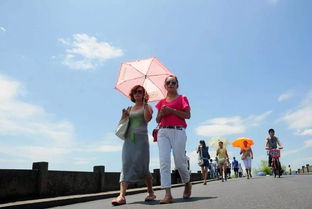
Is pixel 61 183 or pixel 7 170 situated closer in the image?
pixel 7 170

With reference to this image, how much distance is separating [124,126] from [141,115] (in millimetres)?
336

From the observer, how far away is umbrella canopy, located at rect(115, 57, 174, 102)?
6.04m

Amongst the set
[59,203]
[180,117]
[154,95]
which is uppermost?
[154,95]

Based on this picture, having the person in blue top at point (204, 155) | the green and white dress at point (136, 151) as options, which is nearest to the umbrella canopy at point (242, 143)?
the person in blue top at point (204, 155)

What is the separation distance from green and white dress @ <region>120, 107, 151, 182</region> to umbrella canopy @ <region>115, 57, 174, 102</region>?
1.92 ft

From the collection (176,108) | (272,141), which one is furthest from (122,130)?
(272,141)

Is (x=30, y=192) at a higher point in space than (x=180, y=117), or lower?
lower

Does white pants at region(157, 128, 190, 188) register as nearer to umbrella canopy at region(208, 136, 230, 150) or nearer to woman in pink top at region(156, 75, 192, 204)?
woman in pink top at region(156, 75, 192, 204)

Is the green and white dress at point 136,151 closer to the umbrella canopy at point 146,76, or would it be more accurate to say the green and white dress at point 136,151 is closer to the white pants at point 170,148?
the white pants at point 170,148

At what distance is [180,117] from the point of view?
5020mm

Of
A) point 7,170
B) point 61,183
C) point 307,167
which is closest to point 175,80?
point 7,170

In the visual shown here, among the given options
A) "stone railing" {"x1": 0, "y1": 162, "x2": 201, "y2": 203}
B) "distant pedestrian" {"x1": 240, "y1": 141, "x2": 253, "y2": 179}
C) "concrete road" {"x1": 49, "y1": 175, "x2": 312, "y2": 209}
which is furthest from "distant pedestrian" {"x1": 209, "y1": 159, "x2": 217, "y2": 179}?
"concrete road" {"x1": 49, "y1": 175, "x2": 312, "y2": 209}

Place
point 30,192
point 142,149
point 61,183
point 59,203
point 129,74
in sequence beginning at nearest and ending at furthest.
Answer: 1. point 142,149
2. point 129,74
3. point 59,203
4. point 30,192
5. point 61,183

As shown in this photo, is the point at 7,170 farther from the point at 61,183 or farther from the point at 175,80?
the point at 175,80
